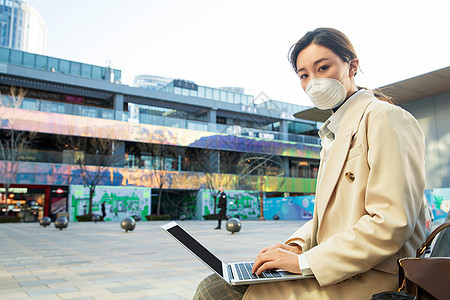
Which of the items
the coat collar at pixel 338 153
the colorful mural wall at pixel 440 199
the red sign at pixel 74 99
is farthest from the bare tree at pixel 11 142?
the coat collar at pixel 338 153

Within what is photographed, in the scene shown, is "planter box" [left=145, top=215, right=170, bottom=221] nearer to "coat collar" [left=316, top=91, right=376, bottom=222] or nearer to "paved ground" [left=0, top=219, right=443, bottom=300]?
"paved ground" [left=0, top=219, right=443, bottom=300]

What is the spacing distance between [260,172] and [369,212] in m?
36.4

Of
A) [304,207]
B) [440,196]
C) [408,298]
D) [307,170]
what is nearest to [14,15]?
[307,170]

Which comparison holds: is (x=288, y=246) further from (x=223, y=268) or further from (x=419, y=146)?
(x=419, y=146)

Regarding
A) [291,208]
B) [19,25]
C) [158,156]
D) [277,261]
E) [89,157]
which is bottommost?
[291,208]

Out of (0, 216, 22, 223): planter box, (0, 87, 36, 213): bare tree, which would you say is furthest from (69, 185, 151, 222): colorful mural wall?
(0, 87, 36, 213): bare tree

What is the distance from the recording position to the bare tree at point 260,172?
37403mm

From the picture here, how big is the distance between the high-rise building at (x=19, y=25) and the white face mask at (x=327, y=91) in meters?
127

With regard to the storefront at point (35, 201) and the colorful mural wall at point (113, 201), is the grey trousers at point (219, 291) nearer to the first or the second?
the colorful mural wall at point (113, 201)

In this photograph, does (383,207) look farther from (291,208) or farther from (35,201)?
(35,201)

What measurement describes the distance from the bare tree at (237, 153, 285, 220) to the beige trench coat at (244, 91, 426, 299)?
1315 inches

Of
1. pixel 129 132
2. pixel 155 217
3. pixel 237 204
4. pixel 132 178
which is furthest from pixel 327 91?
pixel 237 204

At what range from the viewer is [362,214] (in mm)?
1425

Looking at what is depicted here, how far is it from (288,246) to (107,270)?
5078 mm
